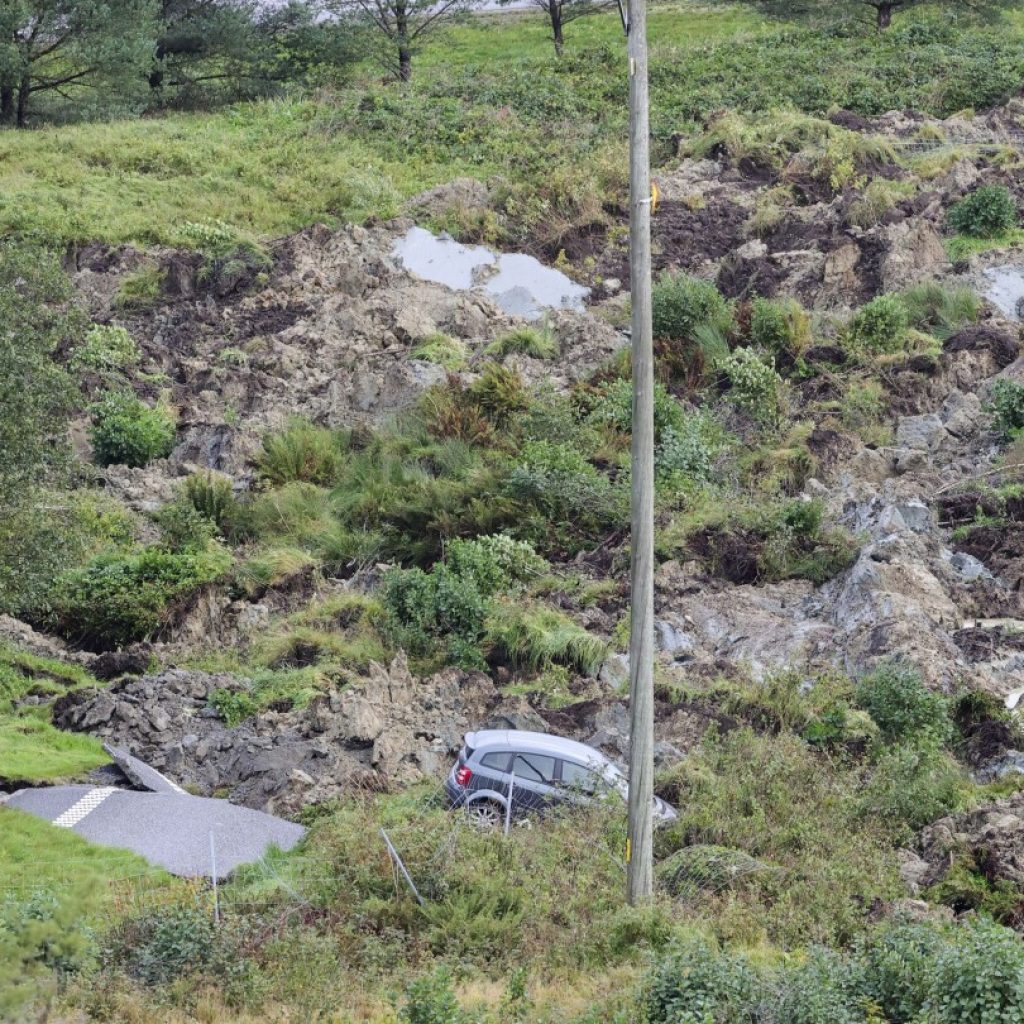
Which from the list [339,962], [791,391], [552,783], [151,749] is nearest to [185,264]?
[791,391]

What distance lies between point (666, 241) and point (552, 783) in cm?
1793

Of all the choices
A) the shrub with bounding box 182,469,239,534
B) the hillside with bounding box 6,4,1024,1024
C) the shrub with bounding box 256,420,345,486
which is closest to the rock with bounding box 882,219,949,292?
the hillside with bounding box 6,4,1024,1024

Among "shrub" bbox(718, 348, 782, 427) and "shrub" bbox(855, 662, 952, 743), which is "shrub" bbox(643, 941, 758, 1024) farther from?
"shrub" bbox(718, 348, 782, 427)

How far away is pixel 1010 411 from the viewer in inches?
873

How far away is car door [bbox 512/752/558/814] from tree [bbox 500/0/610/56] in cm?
3262

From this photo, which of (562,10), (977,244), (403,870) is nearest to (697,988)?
(403,870)

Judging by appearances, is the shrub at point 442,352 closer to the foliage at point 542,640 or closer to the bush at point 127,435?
the bush at point 127,435

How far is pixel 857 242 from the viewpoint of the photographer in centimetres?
2841

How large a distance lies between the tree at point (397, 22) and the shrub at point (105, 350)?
1617 cm

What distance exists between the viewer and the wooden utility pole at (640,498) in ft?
37.1

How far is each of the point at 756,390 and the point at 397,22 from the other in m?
21.8

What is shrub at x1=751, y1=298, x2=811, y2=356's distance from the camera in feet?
84.6

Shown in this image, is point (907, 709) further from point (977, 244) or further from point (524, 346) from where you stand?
point (977, 244)

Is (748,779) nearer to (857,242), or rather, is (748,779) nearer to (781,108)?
(857,242)
